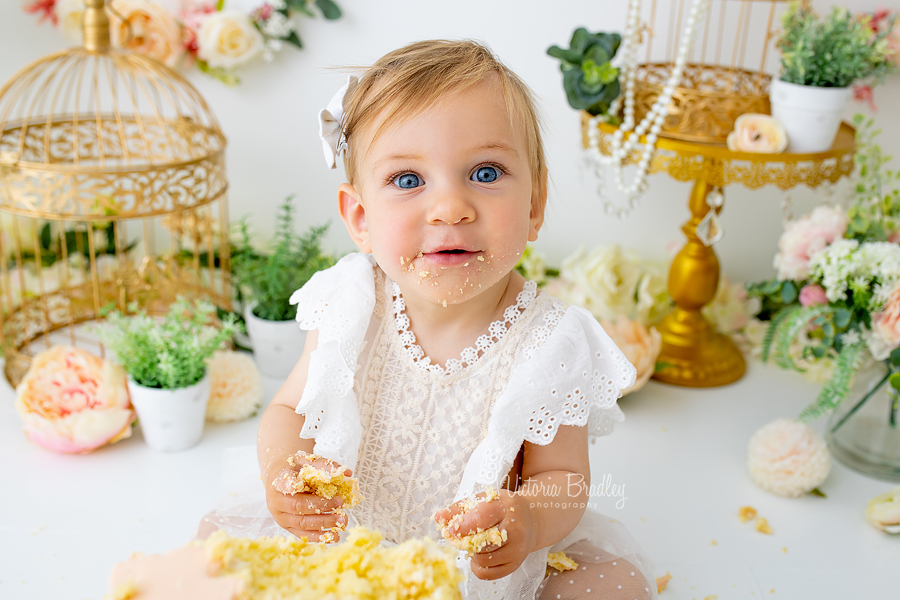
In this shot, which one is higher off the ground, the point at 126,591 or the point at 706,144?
the point at 706,144

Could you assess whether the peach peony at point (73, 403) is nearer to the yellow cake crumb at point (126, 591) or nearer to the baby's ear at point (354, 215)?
the baby's ear at point (354, 215)

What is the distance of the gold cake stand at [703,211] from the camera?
4.45 feet

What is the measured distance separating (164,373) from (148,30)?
850 millimetres

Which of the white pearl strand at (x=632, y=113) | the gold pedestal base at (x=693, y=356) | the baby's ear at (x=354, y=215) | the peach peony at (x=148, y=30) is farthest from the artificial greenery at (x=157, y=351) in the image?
the gold pedestal base at (x=693, y=356)

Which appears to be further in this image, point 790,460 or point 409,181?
point 790,460

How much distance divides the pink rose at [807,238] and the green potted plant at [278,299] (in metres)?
0.86

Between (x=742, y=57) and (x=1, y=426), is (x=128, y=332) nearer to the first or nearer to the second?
(x=1, y=426)

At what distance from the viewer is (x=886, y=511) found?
3.97ft

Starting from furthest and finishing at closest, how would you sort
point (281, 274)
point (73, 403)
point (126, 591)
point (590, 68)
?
point (281, 274) < point (590, 68) < point (73, 403) < point (126, 591)

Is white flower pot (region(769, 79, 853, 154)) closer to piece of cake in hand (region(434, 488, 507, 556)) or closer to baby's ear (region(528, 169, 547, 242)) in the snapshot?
baby's ear (region(528, 169, 547, 242))

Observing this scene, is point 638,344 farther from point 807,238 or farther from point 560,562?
point 560,562

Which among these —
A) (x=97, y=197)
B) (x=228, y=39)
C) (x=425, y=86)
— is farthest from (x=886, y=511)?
(x=228, y=39)

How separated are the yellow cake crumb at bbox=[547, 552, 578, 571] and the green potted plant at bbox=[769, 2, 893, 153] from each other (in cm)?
87

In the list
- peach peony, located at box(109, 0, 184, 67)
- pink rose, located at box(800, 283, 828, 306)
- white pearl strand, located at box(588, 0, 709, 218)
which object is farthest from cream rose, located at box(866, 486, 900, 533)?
peach peony, located at box(109, 0, 184, 67)
